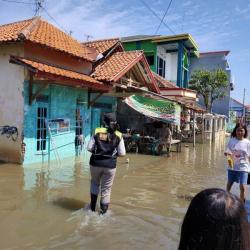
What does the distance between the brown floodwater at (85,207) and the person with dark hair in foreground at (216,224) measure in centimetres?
402

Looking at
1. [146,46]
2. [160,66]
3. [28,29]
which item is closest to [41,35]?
[28,29]

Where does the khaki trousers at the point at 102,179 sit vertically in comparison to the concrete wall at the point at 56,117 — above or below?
below

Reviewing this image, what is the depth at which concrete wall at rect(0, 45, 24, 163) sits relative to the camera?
11.6 m

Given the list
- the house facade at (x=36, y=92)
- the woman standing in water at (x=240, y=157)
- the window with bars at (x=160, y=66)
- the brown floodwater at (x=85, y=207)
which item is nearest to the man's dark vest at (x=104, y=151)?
the brown floodwater at (x=85, y=207)

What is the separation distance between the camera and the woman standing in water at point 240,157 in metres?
7.34

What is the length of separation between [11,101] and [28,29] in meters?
2.53

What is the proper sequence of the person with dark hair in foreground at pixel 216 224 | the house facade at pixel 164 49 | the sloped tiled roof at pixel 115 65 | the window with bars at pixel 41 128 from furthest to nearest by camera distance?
the house facade at pixel 164 49 < the sloped tiled roof at pixel 115 65 < the window with bars at pixel 41 128 < the person with dark hair in foreground at pixel 216 224

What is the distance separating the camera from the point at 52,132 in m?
12.9

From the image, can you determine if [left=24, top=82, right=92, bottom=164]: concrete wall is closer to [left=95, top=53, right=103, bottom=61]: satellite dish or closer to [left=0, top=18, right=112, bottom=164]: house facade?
[left=0, top=18, right=112, bottom=164]: house facade

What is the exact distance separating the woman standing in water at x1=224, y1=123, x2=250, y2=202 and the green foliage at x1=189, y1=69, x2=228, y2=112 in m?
27.5

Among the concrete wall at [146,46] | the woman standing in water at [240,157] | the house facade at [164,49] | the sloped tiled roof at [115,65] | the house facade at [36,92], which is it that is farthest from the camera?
the concrete wall at [146,46]

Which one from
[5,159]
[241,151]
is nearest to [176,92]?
[5,159]

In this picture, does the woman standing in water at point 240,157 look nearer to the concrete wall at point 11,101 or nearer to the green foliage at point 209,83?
the concrete wall at point 11,101

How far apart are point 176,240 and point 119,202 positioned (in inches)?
86.8
